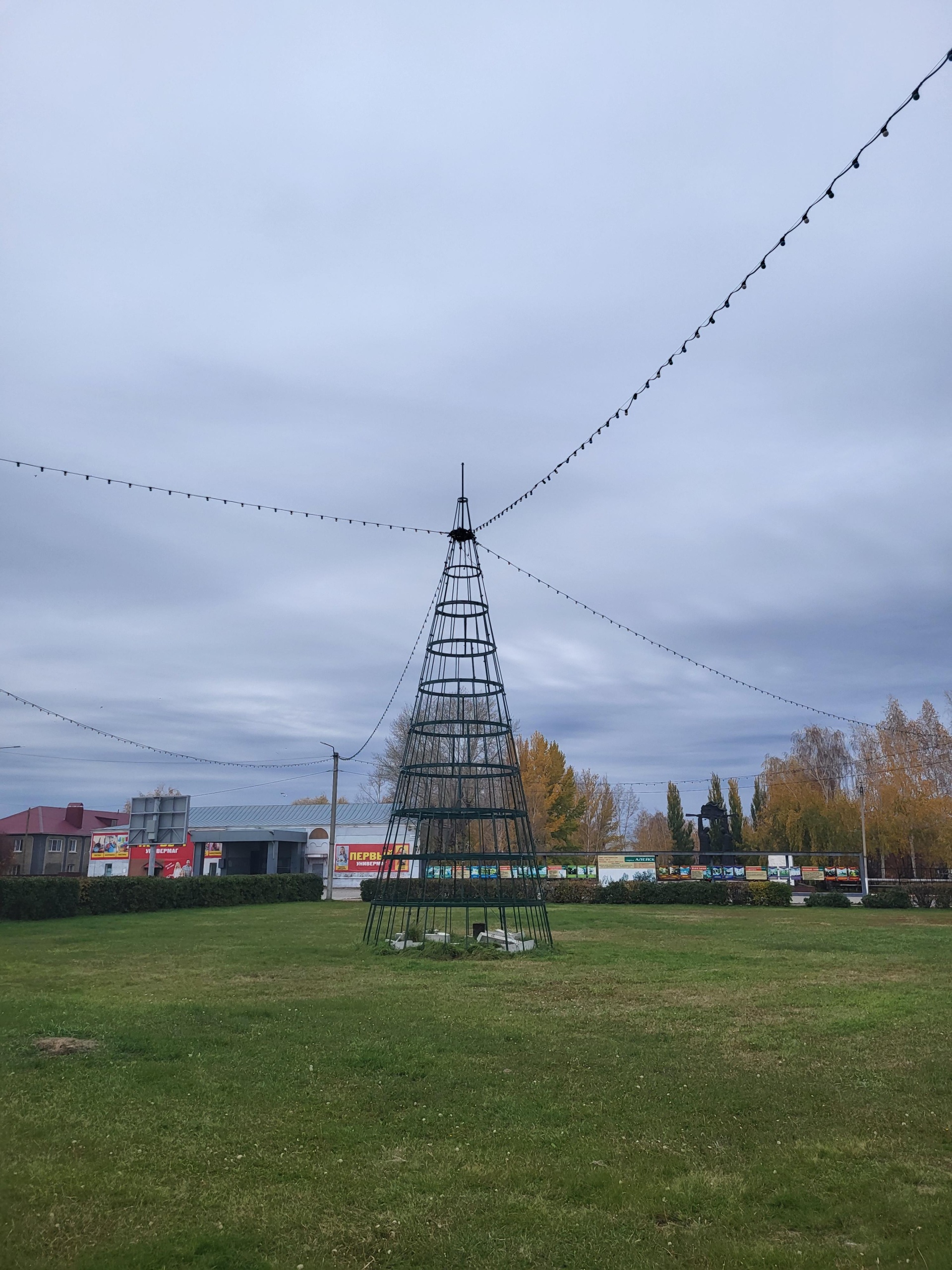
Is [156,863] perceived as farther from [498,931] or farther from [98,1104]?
[98,1104]

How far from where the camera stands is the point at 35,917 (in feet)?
86.7

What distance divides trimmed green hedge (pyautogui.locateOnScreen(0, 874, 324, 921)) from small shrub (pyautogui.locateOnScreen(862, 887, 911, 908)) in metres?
23.1

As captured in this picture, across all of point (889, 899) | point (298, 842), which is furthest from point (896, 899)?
point (298, 842)

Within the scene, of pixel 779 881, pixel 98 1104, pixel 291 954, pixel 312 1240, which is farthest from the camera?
pixel 779 881

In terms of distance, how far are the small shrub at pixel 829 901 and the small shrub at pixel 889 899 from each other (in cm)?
72

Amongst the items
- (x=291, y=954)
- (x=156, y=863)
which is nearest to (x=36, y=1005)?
(x=291, y=954)

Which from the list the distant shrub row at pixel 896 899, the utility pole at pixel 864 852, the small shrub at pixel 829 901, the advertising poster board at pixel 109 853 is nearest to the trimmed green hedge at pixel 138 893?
the advertising poster board at pixel 109 853

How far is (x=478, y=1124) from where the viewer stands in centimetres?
641

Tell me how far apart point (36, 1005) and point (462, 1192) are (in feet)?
25.2

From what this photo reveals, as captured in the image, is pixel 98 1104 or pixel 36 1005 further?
pixel 36 1005

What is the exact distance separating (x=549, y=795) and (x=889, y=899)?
71.5 ft

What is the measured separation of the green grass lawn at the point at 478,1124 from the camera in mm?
4605

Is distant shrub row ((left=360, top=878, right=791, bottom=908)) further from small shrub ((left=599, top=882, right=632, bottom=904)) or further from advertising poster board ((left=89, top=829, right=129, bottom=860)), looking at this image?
advertising poster board ((left=89, top=829, right=129, bottom=860))

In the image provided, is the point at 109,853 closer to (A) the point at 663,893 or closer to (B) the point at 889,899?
(A) the point at 663,893
